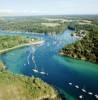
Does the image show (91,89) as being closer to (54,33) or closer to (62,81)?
(62,81)

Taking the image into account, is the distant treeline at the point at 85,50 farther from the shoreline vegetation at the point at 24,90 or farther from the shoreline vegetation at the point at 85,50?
the shoreline vegetation at the point at 24,90

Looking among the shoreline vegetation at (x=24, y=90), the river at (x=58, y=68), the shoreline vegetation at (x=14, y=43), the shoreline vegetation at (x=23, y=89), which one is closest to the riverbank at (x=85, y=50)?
the river at (x=58, y=68)

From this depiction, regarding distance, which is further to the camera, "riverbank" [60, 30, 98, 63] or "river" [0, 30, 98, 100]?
"riverbank" [60, 30, 98, 63]

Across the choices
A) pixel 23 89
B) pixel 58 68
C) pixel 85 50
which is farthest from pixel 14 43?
pixel 23 89

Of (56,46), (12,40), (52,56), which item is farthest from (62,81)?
(12,40)

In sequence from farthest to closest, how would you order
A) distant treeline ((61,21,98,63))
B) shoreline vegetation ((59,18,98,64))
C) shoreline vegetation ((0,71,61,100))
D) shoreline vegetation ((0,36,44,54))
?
shoreline vegetation ((0,36,44,54)) < distant treeline ((61,21,98,63)) < shoreline vegetation ((59,18,98,64)) < shoreline vegetation ((0,71,61,100))

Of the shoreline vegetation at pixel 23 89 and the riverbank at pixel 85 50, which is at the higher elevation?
the shoreline vegetation at pixel 23 89

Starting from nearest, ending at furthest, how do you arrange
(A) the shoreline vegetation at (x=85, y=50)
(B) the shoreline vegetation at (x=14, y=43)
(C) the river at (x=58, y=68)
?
(C) the river at (x=58, y=68), (A) the shoreline vegetation at (x=85, y=50), (B) the shoreline vegetation at (x=14, y=43)

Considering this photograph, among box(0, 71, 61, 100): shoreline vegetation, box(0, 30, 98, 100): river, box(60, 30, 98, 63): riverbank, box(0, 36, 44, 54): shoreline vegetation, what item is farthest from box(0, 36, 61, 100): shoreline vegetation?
box(0, 36, 44, 54): shoreline vegetation

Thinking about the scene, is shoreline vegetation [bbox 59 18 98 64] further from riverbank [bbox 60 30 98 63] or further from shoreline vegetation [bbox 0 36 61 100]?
shoreline vegetation [bbox 0 36 61 100]
